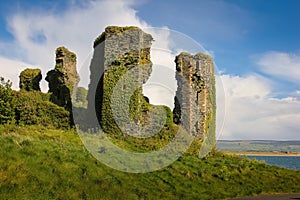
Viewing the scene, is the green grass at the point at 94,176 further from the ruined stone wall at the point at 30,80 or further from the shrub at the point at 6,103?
the ruined stone wall at the point at 30,80

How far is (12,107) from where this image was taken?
26766 millimetres

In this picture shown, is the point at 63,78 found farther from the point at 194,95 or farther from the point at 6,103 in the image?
the point at 194,95

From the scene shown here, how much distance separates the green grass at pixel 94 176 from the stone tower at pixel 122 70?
3490mm

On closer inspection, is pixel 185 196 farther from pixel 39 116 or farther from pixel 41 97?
pixel 41 97

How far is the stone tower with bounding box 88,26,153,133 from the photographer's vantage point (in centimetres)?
2875

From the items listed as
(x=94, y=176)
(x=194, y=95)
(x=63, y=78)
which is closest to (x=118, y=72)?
(x=63, y=78)

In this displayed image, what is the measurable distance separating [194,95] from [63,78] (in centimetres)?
1278

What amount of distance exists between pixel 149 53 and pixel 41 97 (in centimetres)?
964

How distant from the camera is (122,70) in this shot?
29141 millimetres

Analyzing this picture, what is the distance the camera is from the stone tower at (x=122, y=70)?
28.8m

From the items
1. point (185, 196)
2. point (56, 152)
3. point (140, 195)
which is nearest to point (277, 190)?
point (185, 196)

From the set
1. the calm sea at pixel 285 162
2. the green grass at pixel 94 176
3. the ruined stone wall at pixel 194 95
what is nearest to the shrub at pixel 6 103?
the green grass at pixel 94 176

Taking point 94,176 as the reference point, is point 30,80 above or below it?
above

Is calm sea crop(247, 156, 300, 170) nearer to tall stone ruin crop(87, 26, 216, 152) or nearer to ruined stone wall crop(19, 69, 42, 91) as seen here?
tall stone ruin crop(87, 26, 216, 152)
